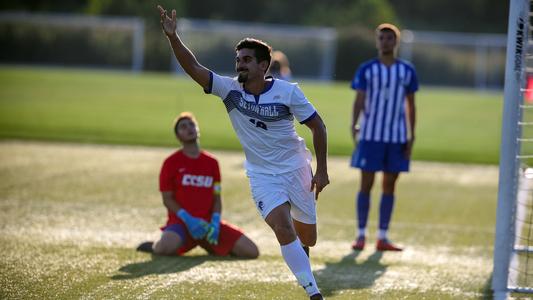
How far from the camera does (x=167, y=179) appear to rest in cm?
842

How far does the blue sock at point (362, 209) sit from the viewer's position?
923cm

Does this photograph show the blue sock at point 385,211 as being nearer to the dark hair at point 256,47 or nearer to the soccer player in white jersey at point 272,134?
the soccer player in white jersey at point 272,134

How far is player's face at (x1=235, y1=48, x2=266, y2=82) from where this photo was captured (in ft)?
20.5

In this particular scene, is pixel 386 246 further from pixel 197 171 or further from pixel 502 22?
pixel 502 22

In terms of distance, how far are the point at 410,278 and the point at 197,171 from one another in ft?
7.20

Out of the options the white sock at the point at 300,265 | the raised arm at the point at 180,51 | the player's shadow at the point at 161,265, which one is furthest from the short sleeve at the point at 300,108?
the player's shadow at the point at 161,265

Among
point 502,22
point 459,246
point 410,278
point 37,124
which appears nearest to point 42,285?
point 410,278

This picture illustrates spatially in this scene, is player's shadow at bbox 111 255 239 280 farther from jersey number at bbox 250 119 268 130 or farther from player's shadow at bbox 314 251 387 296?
jersey number at bbox 250 119 268 130

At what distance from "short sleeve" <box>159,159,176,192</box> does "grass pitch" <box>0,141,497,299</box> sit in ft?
2.13

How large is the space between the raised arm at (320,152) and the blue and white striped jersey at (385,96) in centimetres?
313

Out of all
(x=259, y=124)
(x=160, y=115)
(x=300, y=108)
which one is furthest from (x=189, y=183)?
(x=160, y=115)

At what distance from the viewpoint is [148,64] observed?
46.4 meters

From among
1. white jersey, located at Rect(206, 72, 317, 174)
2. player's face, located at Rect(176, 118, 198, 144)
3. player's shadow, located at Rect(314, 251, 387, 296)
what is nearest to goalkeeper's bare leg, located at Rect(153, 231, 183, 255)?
player's face, located at Rect(176, 118, 198, 144)

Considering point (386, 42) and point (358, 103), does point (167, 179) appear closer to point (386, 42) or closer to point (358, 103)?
point (358, 103)
